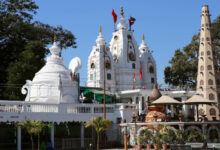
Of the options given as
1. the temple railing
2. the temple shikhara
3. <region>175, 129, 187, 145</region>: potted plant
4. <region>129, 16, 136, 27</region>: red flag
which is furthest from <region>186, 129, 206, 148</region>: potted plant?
<region>129, 16, 136, 27</region>: red flag

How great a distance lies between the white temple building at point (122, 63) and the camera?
6197cm

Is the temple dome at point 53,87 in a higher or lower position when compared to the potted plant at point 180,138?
higher

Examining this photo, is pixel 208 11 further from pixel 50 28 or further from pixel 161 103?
pixel 50 28

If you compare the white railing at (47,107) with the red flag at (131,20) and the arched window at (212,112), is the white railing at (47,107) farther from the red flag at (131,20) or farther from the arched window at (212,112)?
the red flag at (131,20)

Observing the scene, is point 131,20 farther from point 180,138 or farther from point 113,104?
point 180,138

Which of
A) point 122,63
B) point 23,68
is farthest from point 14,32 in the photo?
point 122,63

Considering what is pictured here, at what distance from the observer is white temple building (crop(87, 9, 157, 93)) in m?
62.0

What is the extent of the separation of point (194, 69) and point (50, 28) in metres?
24.8

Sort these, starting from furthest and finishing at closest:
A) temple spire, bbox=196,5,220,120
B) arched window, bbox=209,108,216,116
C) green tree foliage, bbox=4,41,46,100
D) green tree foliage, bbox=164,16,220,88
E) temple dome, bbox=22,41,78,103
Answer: green tree foliage, bbox=164,16,220,88 → green tree foliage, bbox=4,41,46,100 → temple spire, bbox=196,5,220,120 → arched window, bbox=209,108,216,116 → temple dome, bbox=22,41,78,103

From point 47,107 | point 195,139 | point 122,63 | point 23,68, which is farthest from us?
point 122,63

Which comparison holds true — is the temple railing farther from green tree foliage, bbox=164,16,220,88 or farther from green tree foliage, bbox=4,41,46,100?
green tree foliage, bbox=164,16,220,88

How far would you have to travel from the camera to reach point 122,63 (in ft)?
216

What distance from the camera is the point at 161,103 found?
32156 mm

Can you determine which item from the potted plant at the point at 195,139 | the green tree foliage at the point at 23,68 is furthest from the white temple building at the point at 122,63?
the potted plant at the point at 195,139
